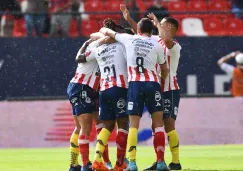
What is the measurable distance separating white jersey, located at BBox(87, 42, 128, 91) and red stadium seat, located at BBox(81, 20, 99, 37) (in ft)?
35.1

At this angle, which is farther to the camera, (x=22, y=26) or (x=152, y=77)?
(x=22, y=26)

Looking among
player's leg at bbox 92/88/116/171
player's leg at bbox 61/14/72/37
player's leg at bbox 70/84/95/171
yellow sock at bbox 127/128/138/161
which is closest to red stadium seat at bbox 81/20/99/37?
player's leg at bbox 61/14/72/37

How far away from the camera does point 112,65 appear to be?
1309 centimetres

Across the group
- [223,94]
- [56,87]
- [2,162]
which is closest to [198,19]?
[223,94]

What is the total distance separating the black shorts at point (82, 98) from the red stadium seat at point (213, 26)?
10867mm

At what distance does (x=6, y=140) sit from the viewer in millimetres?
21625

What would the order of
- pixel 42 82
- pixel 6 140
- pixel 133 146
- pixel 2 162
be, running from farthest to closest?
pixel 42 82
pixel 6 140
pixel 2 162
pixel 133 146

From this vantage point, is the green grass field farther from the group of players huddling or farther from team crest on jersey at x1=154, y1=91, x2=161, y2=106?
team crest on jersey at x1=154, y1=91, x2=161, y2=106

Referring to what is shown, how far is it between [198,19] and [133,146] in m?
11.8

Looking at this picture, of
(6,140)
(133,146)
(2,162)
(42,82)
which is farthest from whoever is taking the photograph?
(42,82)

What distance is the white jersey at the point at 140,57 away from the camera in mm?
12844

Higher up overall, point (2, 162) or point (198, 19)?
point (198, 19)

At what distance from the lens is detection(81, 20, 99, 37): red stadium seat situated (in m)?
23.9

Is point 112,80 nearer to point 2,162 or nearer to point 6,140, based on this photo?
point 2,162
